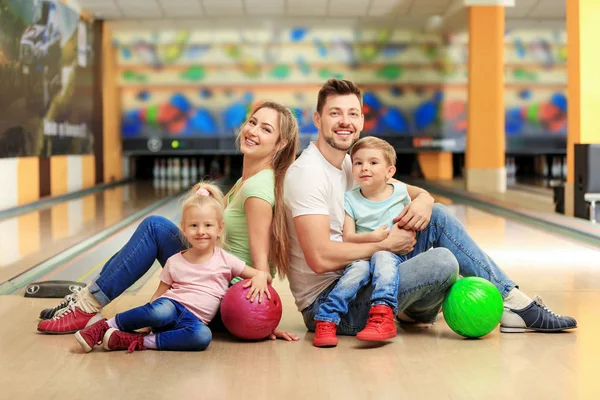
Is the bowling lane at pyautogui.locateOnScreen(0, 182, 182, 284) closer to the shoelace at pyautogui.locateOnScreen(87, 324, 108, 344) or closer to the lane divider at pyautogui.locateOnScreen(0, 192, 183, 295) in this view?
the lane divider at pyautogui.locateOnScreen(0, 192, 183, 295)

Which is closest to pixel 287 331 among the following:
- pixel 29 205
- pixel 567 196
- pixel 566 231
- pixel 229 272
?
pixel 229 272

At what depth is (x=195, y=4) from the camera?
12.4 m

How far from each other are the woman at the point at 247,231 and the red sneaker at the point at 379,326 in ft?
1.05

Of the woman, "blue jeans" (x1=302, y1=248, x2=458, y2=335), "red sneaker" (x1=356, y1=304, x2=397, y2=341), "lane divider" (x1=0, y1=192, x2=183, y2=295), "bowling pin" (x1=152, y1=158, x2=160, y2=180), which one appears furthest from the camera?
"bowling pin" (x1=152, y1=158, x2=160, y2=180)

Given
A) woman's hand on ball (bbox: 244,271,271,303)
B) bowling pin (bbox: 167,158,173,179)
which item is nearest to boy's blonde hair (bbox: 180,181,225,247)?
woman's hand on ball (bbox: 244,271,271,303)

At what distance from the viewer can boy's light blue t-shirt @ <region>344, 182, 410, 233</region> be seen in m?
3.16

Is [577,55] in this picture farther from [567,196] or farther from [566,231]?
[566,231]

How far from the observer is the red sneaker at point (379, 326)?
2877 mm

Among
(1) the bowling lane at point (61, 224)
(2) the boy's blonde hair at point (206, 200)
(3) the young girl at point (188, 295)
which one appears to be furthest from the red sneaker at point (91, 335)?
(1) the bowling lane at point (61, 224)

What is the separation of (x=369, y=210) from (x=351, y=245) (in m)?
0.17

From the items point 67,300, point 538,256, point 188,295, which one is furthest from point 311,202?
point 538,256

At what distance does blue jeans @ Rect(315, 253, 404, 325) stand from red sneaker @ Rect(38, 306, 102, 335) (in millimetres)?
883

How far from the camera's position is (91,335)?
116 inches

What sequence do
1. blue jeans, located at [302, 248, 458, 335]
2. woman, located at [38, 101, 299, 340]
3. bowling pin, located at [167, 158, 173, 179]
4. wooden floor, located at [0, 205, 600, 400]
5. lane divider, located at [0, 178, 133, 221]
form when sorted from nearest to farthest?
wooden floor, located at [0, 205, 600, 400], blue jeans, located at [302, 248, 458, 335], woman, located at [38, 101, 299, 340], lane divider, located at [0, 178, 133, 221], bowling pin, located at [167, 158, 173, 179]
